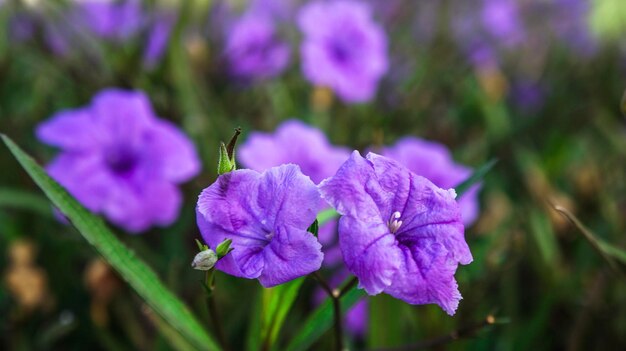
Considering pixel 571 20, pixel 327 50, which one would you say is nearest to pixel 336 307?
pixel 327 50

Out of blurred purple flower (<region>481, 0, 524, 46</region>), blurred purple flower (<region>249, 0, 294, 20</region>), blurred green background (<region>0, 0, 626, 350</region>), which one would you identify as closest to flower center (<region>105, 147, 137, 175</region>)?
blurred green background (<region>0, 0, 626, 350</region>)

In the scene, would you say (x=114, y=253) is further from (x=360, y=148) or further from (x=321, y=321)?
(x=360, y=148)

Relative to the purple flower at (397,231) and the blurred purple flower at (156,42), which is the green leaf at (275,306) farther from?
the blurred purple flower at (156,42)

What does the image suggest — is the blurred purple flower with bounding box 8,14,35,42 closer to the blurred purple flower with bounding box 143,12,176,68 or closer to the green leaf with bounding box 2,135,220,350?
the blurred purple flower with bounding box 143,12,176,68

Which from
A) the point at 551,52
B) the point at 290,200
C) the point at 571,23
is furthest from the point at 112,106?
the point at 571,23

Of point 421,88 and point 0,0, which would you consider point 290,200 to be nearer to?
point 421,88

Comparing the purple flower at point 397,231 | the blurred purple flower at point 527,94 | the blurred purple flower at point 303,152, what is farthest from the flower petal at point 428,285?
the blurred purple flower at point 527,94

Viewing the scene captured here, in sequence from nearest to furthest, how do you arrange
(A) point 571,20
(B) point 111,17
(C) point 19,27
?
1. (B) point 111,17
2. (C) point 19,27
3. (A) point 571,20
